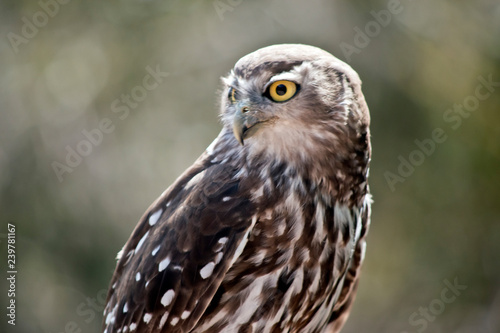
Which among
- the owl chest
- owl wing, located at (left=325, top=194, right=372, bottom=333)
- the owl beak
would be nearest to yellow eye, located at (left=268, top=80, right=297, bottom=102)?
the owl beak

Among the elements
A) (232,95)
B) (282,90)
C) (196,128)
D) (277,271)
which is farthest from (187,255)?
(196,128)

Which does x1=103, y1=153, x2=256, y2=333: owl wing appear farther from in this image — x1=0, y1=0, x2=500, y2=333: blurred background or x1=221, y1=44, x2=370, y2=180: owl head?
x1=0, y1=0, x2=500, y2=333: blurred background

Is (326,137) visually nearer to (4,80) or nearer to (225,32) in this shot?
(225,32)

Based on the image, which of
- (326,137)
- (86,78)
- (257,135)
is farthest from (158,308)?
(86,78)

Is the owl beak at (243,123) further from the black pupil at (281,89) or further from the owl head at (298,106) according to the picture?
the black pupil at (281,89)

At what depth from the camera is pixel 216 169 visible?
329cm

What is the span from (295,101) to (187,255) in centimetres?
99

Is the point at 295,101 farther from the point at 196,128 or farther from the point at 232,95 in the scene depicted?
the point at 196,128

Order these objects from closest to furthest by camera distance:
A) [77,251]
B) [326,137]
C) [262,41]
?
[326,137]
[77,251]
[262,41]

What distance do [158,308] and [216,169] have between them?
817 millimetres

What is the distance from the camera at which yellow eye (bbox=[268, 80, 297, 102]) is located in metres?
3.04

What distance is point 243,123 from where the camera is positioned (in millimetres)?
3059

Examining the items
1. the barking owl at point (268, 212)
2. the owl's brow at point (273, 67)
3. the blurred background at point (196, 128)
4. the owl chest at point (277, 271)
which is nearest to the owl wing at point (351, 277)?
the barking owl at point (268, 212)

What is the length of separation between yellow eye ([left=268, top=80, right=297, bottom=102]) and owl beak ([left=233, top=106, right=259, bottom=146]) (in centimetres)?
15
